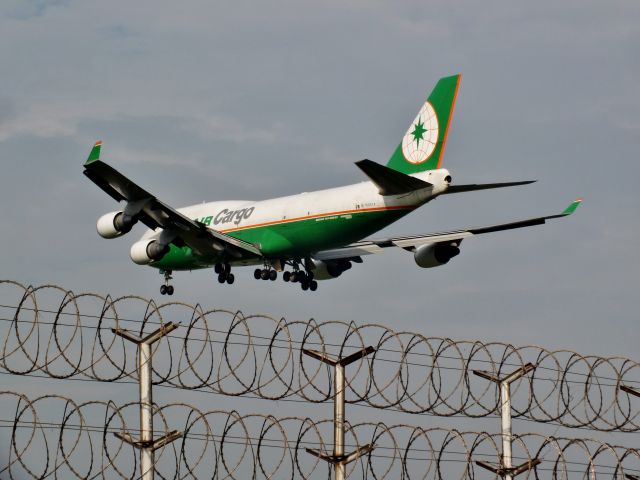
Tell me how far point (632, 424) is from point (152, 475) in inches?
561

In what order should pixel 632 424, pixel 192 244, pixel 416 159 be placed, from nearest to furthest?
pixel 632 424, pixel 416 159, pixel 192 244

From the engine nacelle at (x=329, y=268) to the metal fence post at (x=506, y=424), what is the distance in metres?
25.3

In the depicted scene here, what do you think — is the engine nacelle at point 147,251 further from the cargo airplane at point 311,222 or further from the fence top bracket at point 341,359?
the fence top bracket at point 341,359

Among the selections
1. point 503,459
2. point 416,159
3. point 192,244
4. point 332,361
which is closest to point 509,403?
point 503,459

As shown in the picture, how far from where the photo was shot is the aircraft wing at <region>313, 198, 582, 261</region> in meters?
48.3

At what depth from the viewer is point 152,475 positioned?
2250 centimetres

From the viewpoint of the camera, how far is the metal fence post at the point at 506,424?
2908 centimetres

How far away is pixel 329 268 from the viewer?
55688mm

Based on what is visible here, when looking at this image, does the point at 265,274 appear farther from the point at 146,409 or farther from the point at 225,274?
the point at 146,409

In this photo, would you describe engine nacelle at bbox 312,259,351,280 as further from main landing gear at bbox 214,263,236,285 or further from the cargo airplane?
main landing gear at bbox 214,263,236,285

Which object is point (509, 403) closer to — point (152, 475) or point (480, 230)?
point (152, 475)

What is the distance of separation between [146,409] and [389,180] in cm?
2395

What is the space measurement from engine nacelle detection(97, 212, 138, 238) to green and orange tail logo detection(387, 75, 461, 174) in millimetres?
10716

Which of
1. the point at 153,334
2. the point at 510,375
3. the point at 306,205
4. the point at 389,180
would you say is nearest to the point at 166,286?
the point at 306,205
